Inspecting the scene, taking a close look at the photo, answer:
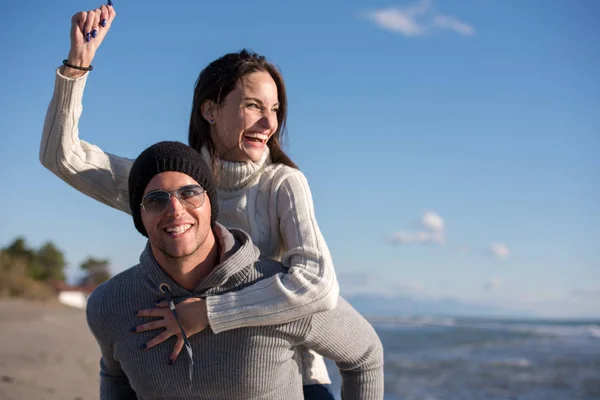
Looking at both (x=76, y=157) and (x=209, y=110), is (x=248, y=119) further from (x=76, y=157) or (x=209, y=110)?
(x=76, y=157)

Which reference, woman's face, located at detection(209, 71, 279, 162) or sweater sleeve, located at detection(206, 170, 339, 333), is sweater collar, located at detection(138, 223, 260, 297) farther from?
woman's face, located at detection(209, 71, 279, 162)

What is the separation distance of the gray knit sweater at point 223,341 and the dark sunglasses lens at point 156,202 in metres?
0.24

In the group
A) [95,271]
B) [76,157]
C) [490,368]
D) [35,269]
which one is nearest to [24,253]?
[35,269]

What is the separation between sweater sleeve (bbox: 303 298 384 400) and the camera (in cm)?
306

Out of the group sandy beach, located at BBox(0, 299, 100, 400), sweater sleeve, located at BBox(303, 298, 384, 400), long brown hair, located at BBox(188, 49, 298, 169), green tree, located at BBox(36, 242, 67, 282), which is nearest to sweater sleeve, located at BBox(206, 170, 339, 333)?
sweater sleeve, located at BBox(303, 298, 384, 400)

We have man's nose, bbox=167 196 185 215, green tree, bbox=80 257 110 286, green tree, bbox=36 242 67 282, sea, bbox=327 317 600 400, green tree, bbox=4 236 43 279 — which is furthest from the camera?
green tree, bbox=80 257 110 286

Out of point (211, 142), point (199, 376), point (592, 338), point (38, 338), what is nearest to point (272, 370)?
point (199, 376)

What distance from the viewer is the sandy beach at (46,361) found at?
8781 mm

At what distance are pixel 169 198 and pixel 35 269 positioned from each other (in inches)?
2057

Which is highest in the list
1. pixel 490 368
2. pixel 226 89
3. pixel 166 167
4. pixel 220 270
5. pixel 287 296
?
pixel 226 89

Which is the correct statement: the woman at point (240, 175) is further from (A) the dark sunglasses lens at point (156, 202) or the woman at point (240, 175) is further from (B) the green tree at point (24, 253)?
(B) the green tree at point (24, 253)

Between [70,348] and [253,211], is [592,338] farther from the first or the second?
[253,211]

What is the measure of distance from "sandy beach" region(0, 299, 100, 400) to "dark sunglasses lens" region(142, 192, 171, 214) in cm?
589

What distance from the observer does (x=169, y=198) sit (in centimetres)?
290
